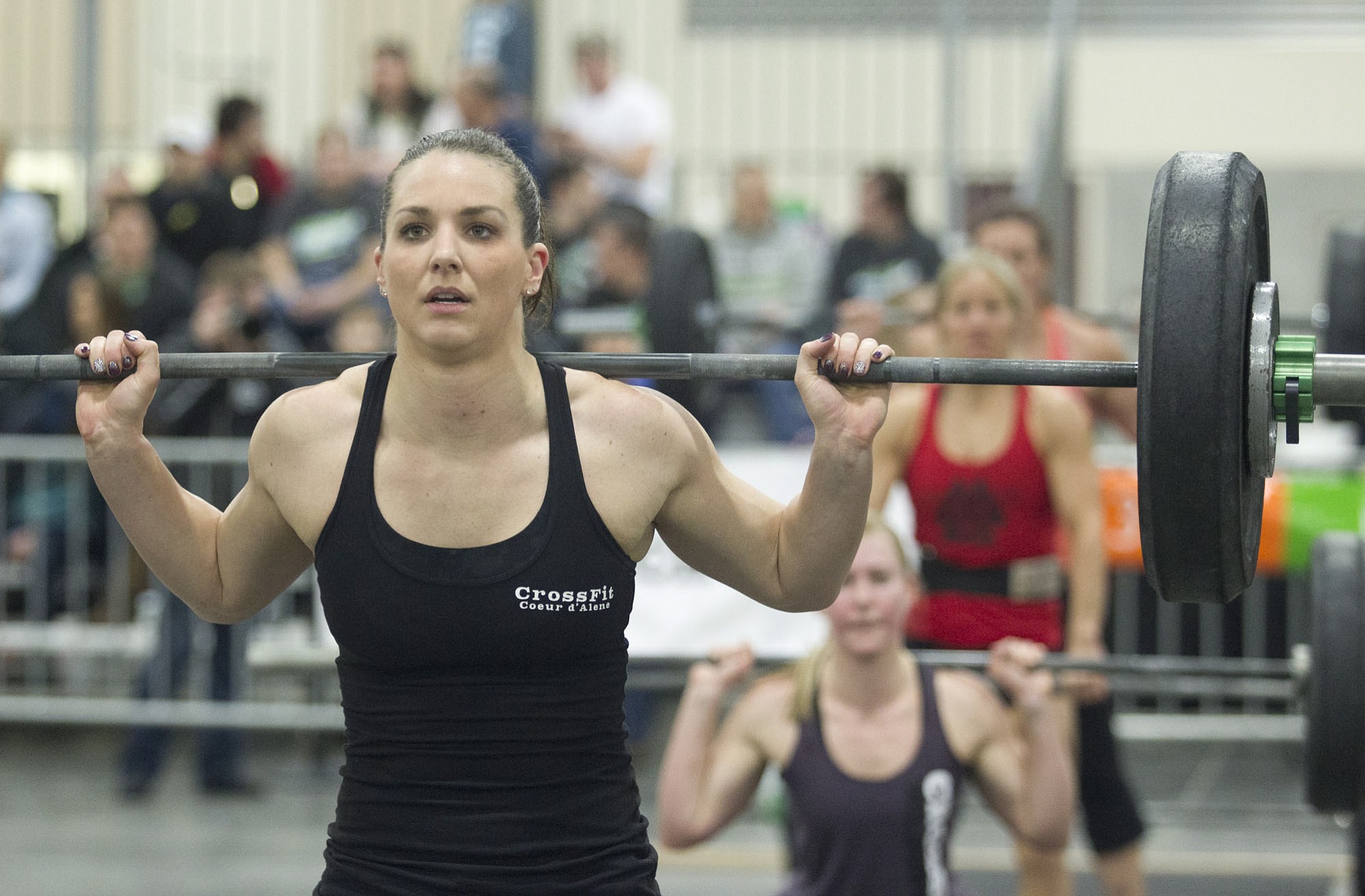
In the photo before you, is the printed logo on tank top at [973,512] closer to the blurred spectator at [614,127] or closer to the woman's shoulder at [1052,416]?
the woman's shoulder at [1052,416]

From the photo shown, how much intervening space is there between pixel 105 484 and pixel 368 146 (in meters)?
5.78

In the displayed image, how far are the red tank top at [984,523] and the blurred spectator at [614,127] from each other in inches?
149

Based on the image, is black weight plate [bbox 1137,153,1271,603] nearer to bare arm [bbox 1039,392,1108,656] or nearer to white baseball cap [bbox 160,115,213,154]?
bare arm [bbox 1039,392,1108,656]

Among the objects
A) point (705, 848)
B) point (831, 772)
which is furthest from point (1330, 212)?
point (831, 772)

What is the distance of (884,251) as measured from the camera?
7516mm

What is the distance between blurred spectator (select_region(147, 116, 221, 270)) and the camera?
8.13 meters

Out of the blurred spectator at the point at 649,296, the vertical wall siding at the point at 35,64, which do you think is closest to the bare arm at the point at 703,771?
the blurred spectator at the point at 649,296

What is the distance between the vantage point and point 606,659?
2.59 metres

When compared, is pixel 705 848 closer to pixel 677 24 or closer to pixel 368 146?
pixel 368 146

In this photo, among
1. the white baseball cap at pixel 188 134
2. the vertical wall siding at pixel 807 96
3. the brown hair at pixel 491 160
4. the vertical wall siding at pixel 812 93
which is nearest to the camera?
the brown hair at pixel 491 160

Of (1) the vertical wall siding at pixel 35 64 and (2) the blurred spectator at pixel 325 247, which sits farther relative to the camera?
(1) the vertical wall siding at pixel 35 64

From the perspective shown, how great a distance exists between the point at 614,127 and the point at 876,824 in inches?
201

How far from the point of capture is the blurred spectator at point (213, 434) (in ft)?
21.5

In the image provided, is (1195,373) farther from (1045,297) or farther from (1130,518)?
(1130,518)
